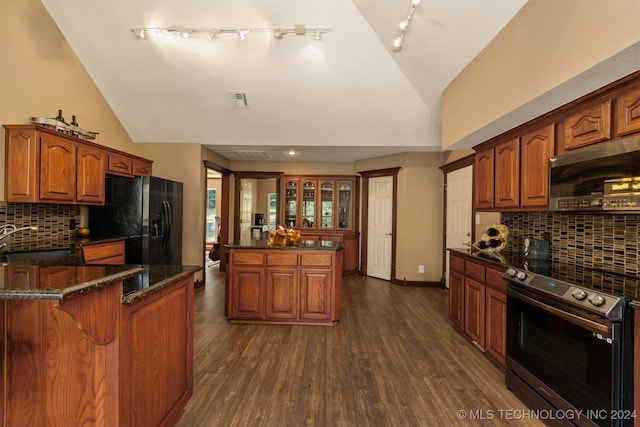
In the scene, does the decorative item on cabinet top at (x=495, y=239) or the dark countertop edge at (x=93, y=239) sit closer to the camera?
the decorative item on cabinet top at (x=495, y=239)

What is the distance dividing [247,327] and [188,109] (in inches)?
124

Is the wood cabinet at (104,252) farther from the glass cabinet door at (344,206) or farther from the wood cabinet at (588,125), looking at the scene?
the wood cabinet at (588,125)

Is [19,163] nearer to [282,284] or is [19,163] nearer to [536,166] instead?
[282,284]

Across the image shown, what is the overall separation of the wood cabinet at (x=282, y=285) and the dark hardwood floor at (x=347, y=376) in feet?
0.50

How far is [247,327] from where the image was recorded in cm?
326

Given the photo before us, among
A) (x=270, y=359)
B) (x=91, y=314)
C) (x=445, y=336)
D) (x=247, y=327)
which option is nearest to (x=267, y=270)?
(x=247, y=327)

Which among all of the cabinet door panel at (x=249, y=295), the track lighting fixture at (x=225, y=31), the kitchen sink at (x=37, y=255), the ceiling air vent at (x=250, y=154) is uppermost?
the track lighting fixture at (x=225, y=31)

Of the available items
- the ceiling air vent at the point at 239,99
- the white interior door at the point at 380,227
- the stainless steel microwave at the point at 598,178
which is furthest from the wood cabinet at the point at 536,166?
the ceiling air vent at the point at 239,99

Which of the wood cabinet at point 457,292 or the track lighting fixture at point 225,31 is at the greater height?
the track lighting fixture at point 225,31

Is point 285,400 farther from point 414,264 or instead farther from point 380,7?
point 414,264

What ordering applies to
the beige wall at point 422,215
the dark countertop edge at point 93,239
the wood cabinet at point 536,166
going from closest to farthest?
the wood cabinet at point 536,166
the dark countertop edge at point 93,239
the beige wall at point 422,215

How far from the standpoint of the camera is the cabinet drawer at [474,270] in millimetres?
2656

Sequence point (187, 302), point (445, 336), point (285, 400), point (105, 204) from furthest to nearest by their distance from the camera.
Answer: point (105, 204), point (445, 336), point (285, 400), point (187, 302)

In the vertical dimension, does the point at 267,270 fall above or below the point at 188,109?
below
